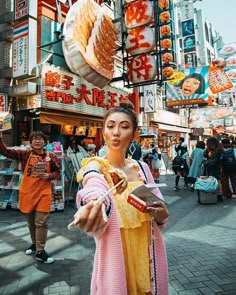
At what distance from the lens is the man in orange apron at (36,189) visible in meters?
3.21

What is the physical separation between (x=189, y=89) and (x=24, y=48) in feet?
32.9

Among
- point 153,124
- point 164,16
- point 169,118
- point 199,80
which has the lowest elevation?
point 153,124

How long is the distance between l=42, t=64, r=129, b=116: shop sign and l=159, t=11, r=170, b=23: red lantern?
3.82 meters

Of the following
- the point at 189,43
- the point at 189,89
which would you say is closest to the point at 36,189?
the point at 189,89

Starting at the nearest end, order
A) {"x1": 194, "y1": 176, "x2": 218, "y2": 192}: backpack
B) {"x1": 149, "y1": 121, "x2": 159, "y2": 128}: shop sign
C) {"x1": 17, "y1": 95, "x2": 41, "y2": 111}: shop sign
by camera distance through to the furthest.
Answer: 1. {"x1": 194, "y1": 176, "x2": 218, "y2": 192}: backpack
2. {"x1": 17, "y1": 95, "x2": 41, "y2": 111}: shop sign
3. {"x1": 149, "y1": 121, "x2": 159, "y2": 128}: shop sign

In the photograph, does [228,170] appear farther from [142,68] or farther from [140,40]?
[140,40]

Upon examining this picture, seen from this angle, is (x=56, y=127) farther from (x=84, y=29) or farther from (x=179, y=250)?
(x=179, y=250)

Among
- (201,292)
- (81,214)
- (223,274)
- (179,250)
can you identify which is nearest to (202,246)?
(179,250)

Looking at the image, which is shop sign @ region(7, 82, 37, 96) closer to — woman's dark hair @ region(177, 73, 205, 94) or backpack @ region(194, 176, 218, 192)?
backpack @ region(194, 176, 218, 192)

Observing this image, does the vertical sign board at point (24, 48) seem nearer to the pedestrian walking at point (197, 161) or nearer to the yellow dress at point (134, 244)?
the pedestrian walking at point (197, 161)

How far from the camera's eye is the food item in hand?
1.23m

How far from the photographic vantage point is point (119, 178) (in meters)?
1.32

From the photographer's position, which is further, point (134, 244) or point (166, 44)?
point (166, 44)

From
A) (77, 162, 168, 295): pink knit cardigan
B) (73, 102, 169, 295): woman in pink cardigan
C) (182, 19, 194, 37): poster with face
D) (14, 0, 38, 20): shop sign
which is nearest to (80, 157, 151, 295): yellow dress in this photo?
(73, 102, 169, 295): woman in pink cardigan
